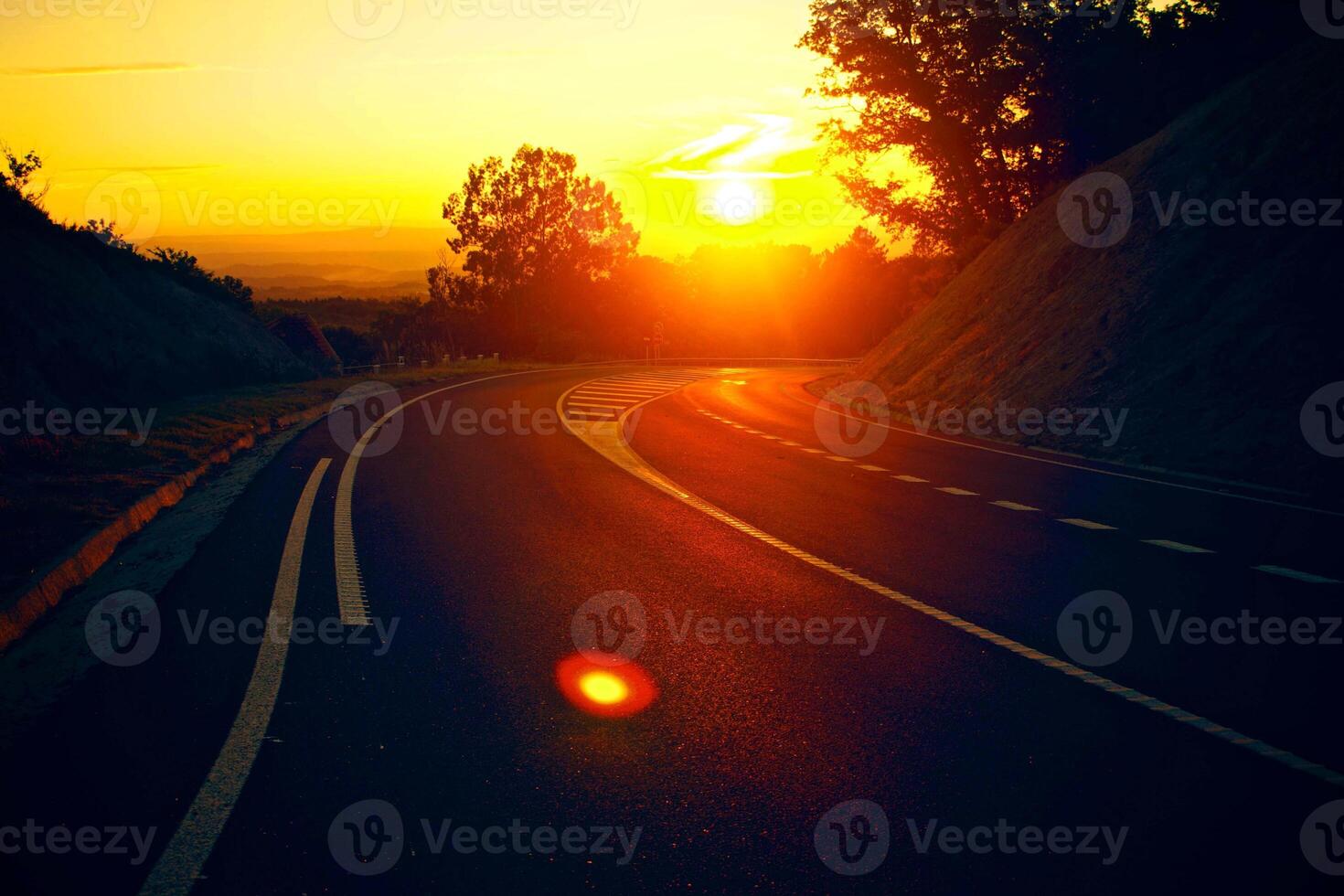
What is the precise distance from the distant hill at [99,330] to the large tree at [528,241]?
45.3 m

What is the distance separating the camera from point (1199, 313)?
64.5 feet

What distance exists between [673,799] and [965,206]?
39.6m

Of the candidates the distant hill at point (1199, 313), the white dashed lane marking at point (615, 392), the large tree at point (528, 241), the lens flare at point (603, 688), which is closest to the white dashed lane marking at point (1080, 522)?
the distant hill at point (1199, 313)

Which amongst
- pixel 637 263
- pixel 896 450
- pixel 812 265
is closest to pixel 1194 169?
pixel 896 450

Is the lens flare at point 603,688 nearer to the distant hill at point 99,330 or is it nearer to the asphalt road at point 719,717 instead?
the asphalt road at point 719,717

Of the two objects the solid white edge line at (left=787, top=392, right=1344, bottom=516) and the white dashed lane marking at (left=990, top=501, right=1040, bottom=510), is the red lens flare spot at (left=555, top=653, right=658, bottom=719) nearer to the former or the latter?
the white dashed lane marking at (left=990, top=501, right=1040, bottom=510)

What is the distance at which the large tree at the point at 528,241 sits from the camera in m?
79.6

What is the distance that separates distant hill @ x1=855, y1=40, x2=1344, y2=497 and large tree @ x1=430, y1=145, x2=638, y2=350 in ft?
178

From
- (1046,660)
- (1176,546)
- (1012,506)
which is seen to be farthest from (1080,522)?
(1046,660)

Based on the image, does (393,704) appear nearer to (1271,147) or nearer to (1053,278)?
(1271,147)

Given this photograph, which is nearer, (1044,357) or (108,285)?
(1044,357)

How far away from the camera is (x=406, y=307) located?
90.9 m

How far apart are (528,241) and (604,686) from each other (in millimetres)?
78704

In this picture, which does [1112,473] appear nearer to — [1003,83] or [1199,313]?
[1199,313]
